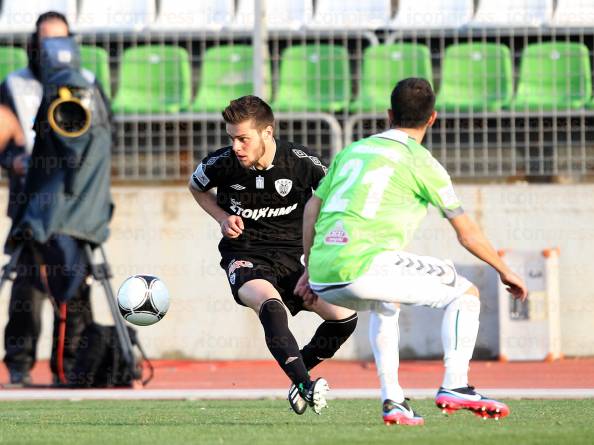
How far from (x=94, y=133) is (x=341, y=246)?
4.71m

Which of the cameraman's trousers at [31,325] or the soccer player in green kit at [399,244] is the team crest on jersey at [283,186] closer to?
the soccer player in green kit at [399,244]

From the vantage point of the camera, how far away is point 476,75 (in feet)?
41.5

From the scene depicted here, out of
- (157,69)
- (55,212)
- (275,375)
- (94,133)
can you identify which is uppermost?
(157,69)

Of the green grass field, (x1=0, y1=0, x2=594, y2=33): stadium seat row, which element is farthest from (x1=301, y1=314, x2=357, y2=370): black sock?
(x1=0, y1=0, x2=594, y2=33): stadium seat row

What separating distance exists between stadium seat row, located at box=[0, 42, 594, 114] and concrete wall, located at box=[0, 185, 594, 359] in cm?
88

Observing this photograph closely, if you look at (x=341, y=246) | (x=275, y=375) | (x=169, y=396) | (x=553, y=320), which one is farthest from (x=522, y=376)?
(x=341, y=246)

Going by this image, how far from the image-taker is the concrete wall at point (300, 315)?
40.7 ft

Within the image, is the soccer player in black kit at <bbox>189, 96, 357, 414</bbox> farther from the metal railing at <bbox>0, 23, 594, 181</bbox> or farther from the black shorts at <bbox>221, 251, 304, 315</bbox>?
the metal railing at <bbox>0, 23, 594, 181</bbox>

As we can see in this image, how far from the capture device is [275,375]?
37.3ft

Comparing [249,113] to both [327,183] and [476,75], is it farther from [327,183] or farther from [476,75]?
[476,75]

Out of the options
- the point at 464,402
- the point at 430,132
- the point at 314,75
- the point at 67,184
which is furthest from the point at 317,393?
the point at 314,75

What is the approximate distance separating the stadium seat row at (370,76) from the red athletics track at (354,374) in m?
2.49

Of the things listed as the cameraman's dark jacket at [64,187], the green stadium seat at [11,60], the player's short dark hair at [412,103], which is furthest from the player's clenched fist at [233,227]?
the green stadium seat at [11,60]

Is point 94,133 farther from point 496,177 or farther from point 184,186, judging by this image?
point 496,177
